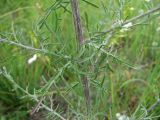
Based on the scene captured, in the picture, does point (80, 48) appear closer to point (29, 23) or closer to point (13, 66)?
point (13, 66)

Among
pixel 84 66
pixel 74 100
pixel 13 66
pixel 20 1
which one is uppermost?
pixel 20 1

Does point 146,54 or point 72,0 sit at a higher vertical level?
point 72,0

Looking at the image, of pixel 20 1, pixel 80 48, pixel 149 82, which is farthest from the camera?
pixel 20 1

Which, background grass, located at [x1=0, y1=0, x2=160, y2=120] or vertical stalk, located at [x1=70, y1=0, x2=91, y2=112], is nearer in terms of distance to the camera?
vertical stalk, located at [x1=70, y1=0, x2=91, y2=112]

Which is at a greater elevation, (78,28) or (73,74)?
(78,28)

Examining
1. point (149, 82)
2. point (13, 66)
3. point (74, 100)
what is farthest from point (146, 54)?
point (13, 66)

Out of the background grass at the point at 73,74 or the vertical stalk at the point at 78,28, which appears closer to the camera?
the vertical stalk at the point at 78,28

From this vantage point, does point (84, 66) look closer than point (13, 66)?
Yes

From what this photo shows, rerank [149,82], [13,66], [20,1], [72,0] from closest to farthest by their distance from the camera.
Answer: [72,0] < [149,82] < [13,66] < [20,1]

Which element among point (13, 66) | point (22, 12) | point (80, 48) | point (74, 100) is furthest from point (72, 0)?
point (22, 12)

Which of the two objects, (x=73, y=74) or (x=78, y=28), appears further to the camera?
(x=73, y=74)
